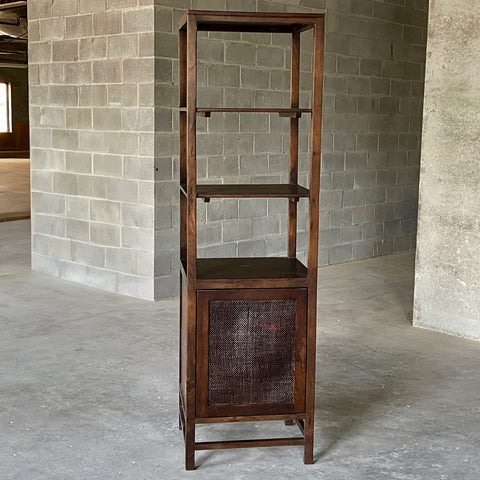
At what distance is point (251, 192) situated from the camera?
3098 millimetres

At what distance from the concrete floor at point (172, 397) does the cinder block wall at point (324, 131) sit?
92 centimetres

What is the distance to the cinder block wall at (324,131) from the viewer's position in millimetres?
5930

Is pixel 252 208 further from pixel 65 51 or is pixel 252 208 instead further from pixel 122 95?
pixel 65 51

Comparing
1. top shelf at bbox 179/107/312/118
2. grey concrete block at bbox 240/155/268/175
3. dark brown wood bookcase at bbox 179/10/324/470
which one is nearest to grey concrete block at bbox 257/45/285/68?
grey concrete block at bbox 240/155/268/175

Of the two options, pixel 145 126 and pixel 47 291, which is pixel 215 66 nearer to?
pixel 145 126

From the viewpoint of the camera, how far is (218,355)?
310cm

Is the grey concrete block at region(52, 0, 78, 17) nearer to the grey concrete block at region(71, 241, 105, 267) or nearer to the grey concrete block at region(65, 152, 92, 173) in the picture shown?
the grey concrete block at region(65, 152, 92, 173)

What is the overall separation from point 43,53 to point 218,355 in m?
4.25

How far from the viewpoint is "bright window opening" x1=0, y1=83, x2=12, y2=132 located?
21.0 m

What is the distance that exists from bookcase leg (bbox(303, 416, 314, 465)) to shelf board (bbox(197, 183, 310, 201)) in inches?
34.9

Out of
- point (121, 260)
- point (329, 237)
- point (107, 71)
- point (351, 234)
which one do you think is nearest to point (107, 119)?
point (107, 71)

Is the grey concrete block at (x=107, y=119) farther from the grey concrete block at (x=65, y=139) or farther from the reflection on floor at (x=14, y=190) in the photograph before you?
the reflection on floor at (x=14, y=190)

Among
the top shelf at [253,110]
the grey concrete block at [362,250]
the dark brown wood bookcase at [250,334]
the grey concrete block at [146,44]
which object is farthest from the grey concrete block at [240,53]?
the top shelf at [253,110]

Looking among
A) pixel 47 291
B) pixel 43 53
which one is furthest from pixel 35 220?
pixel 43 53
